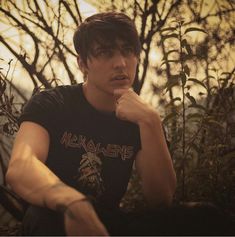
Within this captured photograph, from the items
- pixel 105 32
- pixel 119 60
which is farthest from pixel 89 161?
pixel 105 32

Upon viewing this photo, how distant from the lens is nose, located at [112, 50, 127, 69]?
6.39ft

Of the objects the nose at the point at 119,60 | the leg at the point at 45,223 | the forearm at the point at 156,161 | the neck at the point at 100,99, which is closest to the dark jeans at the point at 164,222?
the leg at the point at 45,223

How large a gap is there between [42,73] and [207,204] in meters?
2.15

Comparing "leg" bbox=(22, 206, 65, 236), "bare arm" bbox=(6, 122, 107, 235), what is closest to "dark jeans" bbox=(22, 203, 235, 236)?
"leg" bbox=(22, 206, 65, 236)

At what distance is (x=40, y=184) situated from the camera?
4.40ft

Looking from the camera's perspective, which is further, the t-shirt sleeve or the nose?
the nose

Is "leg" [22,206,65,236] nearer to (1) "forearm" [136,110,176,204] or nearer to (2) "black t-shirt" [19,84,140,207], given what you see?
(2) "black t-shirt" [19,84,140,207]

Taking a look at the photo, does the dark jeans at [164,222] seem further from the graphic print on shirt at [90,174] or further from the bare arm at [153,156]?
the graphic print on shirt at [90,174]

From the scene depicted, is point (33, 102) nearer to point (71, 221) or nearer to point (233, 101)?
point (71, 221)

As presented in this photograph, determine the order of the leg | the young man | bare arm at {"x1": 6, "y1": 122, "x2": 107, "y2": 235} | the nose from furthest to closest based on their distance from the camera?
the nose, the young man, the leg, bare arm at {"x1": 6, "y1": 122, "x2": 107, "y2": 235}

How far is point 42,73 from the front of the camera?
3180 mm

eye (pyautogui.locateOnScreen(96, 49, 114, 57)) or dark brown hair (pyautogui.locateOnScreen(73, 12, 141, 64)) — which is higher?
dark brown hair (pyautogui.locateOnScreen(73, 12, 141, 64))

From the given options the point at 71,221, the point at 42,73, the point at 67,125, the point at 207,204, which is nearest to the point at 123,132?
the point at 67,125

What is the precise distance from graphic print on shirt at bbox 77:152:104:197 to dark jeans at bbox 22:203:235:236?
336 mm
